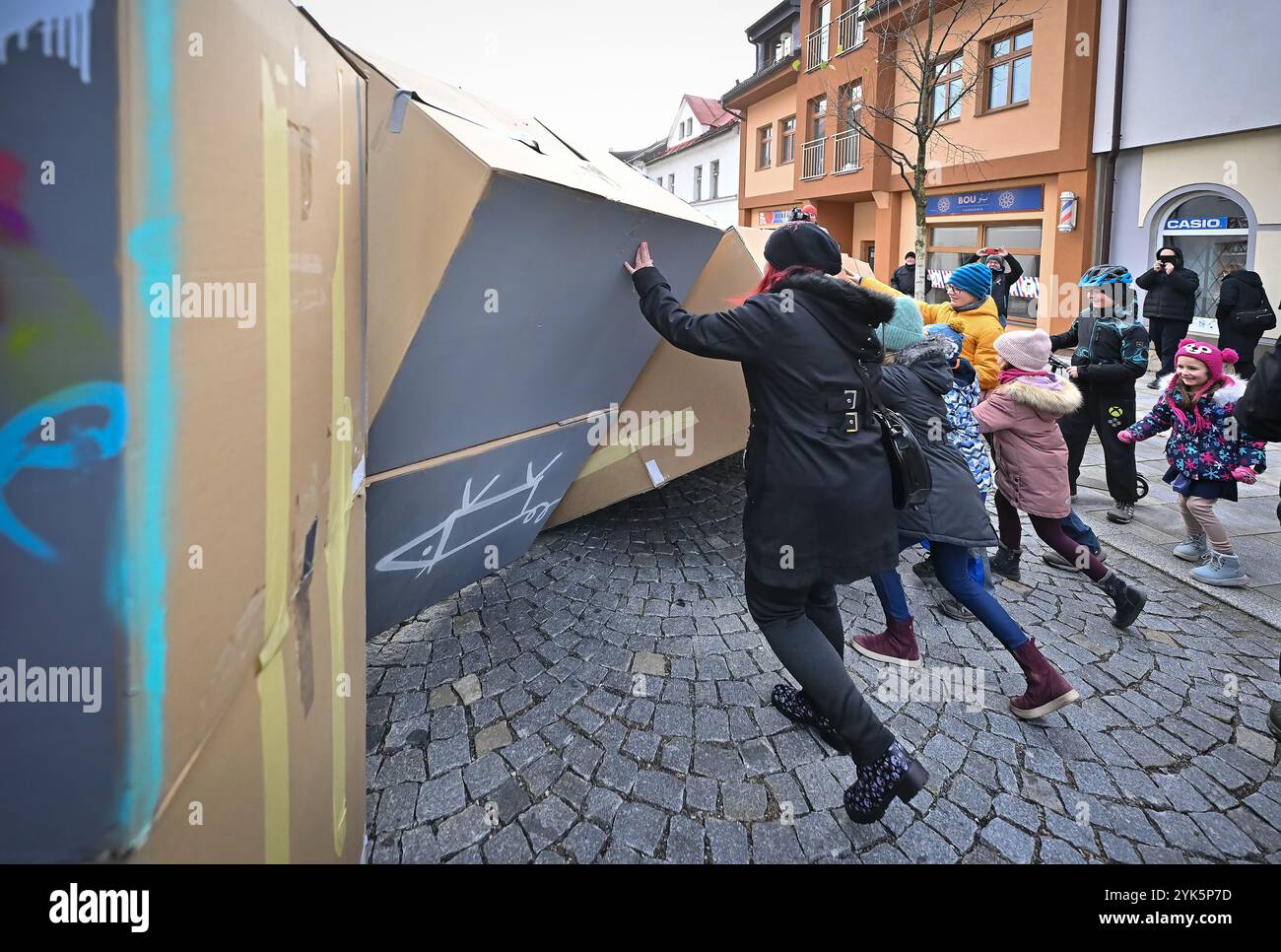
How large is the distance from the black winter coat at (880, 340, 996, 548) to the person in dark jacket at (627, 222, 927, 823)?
0.63 m

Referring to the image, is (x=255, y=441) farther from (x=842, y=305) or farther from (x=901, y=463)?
(x=901, y=463)

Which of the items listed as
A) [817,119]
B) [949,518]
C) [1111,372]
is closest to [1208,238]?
[1111,372]

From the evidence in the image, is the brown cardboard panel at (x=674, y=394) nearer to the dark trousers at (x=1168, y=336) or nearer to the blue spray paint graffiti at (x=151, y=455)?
the blue spray paint graffiti at (x=151, y=455)

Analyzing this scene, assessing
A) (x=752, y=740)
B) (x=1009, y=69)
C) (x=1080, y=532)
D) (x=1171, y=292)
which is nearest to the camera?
(x=752, y=740)

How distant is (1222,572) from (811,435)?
3230mm

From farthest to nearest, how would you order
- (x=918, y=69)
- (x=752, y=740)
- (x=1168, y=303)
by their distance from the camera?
(x=918, y=69), (x=1168, y=303), (x=752, y=740)

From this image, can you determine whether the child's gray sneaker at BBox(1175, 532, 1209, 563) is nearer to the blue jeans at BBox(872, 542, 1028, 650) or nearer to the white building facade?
the blue jeans at BBox(872, 542, 1028, 650)

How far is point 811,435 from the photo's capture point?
2.26 m

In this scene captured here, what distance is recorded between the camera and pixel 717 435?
14.2 feet

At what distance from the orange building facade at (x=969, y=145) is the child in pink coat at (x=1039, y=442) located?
32.4 feet

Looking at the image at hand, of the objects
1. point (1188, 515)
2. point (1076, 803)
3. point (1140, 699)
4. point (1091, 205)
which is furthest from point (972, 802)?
point (1091, 205)

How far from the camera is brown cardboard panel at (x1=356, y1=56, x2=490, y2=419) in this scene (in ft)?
6.68

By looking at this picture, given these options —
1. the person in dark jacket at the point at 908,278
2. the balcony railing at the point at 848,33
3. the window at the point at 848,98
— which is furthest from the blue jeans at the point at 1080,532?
the balcony railing at the point at 848,33

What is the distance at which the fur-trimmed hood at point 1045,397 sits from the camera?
11.5ft
